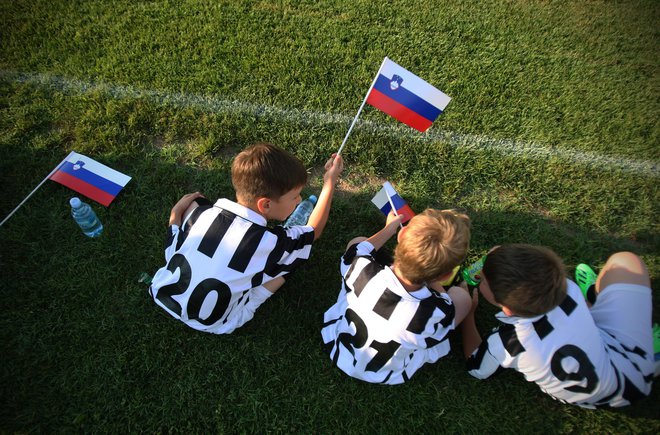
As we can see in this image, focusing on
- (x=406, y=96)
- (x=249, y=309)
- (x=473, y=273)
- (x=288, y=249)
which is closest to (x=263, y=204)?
(x=288, y=249)

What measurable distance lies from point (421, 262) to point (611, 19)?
425 cm

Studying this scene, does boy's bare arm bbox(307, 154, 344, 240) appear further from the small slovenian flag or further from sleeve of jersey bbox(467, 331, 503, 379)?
the small slovenian flag

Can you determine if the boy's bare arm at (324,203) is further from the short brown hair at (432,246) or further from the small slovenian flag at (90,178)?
the small slovenian flag at (90,178)

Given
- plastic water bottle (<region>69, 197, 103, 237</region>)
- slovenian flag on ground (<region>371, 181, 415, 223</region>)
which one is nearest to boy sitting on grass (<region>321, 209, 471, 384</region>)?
slovenian flag on ground (<region>371, 181, 415, 223</region>)

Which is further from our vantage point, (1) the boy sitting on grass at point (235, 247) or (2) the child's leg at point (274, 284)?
(2) the child's leg at point (274, 284)

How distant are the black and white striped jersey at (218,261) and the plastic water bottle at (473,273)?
4.01 feet

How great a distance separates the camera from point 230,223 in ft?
6.07

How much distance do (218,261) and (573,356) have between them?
5.80ft

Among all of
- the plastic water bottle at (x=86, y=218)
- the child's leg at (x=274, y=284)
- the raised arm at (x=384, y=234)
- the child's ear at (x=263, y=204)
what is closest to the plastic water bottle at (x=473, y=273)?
the raised arm at (x=384, y=234)

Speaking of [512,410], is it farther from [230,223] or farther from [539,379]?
[230,223]

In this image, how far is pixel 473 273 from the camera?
243 centimetres

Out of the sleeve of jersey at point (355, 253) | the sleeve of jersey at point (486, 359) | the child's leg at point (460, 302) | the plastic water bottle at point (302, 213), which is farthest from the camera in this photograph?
the plastic water bottle at point (302, 213)

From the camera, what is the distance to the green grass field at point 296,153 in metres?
2.15

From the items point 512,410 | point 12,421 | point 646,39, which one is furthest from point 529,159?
point 12,421
